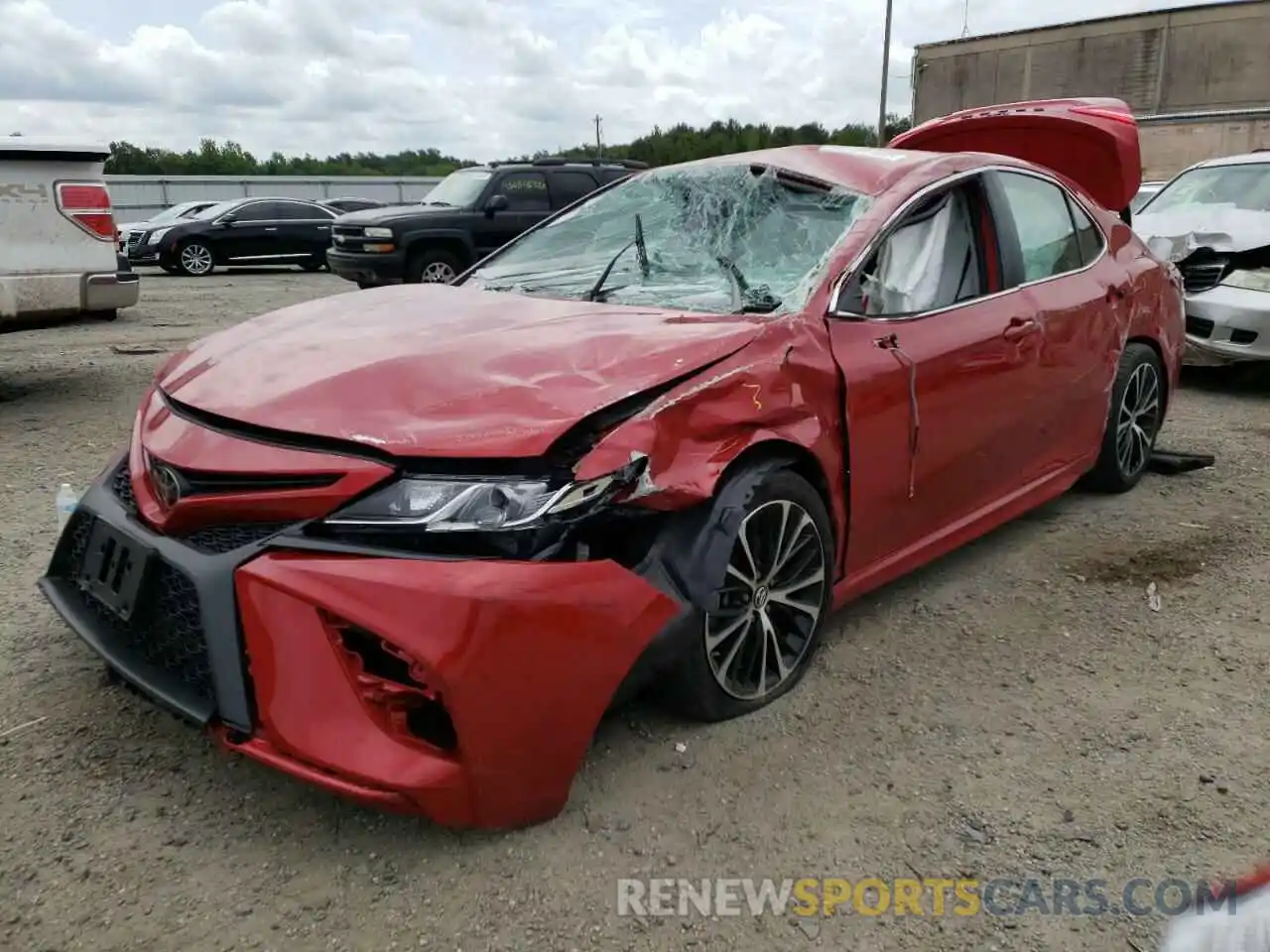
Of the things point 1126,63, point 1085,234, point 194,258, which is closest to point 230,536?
point 1085,234

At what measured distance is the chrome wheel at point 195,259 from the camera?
17.5 m

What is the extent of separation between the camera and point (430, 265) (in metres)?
12.3

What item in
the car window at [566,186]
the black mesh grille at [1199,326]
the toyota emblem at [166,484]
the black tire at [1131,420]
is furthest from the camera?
the car window at [566,186]

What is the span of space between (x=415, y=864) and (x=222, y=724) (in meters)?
0.51

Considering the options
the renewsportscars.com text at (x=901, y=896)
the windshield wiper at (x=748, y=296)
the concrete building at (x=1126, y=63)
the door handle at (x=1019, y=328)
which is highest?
the concrete building at (x=1126, y=63)

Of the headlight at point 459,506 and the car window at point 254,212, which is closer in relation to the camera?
the headlight at point 459,506

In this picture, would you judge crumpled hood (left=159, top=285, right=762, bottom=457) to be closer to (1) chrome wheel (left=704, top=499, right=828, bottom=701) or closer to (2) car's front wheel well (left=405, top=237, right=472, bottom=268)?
(1) chrome wheel (left=704, top=499, right=828, bottom=701)

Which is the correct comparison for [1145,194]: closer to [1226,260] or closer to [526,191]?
[1226,260]

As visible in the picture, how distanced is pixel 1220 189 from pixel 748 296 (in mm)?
6932

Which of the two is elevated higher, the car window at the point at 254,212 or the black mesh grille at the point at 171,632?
the car window at the point at 254,212

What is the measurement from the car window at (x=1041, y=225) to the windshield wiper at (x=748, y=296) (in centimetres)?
129

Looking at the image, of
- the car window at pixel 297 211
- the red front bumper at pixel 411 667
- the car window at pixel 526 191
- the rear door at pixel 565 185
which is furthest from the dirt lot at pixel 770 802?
the car window at pixel 297 211

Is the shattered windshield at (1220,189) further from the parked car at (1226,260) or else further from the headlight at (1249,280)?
the headlight at (1249,280)

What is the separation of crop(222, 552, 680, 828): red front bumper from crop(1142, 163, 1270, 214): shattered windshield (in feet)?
24.9
